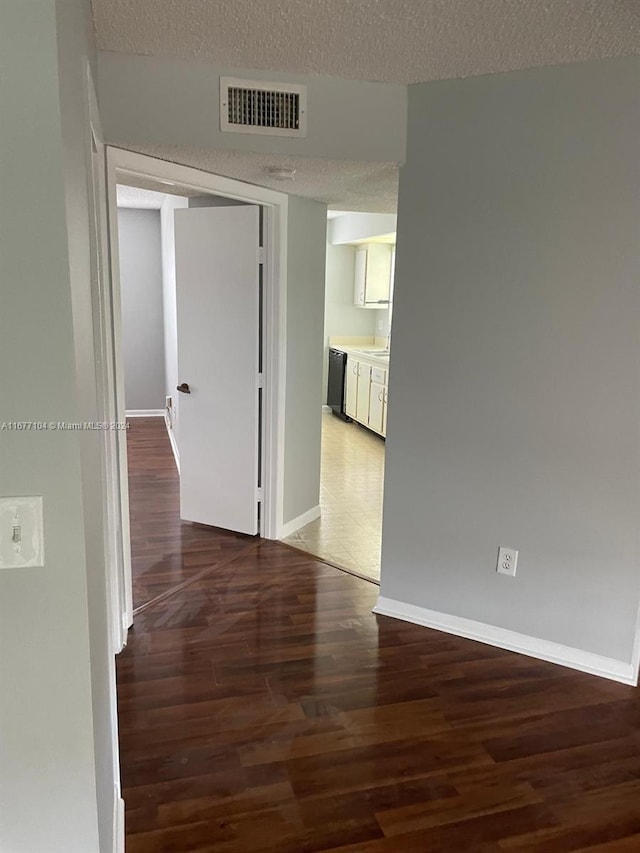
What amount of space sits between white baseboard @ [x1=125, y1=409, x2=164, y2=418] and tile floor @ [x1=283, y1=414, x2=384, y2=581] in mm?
2170

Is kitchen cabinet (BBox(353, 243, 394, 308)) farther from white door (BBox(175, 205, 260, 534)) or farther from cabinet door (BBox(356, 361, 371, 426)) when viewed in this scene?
white door (BBox(175, 205, 260, 534))

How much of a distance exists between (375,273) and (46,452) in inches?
276

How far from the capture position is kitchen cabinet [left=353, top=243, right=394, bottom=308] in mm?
7582

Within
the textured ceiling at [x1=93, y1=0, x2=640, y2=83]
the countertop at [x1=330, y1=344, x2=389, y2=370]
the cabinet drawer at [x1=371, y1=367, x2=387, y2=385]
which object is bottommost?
the cabinet drawer at [x1=371, y1=367, x2=387, y2=385]

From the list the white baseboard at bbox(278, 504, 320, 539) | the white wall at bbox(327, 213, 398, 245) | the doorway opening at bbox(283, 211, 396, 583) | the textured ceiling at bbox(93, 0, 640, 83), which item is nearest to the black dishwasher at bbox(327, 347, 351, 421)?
the doorway opening at bbox(283, 211, 396, 583)

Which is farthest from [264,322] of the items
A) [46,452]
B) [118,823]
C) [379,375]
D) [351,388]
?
[351,388]

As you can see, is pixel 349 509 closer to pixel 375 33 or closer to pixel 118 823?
pixel 118 823

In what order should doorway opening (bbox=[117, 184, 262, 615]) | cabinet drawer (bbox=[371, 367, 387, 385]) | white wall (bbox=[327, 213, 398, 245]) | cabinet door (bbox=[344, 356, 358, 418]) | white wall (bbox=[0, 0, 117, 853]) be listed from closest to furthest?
white wall (bbox=[0, 0, 117, 853]) → doorway opening (bbox=[117, 184, 262, 615]) → white wall (bbox=[327, 213, 398, 245]) → cabinet drawer (bbox=[371, 367, 387, 385]) → cabinet door (bbox=[344, 356, 358, 418])

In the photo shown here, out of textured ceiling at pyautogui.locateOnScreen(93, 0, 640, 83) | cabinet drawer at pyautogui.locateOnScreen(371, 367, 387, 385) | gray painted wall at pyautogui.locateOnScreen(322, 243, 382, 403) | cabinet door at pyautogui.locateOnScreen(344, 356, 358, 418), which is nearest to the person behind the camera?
textured ceiling at pyautogui.locateOnScreen(93, 0, 640, 83)

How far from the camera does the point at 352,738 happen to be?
2.23 metres

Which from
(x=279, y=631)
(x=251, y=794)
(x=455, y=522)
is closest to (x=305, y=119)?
(x=455, y=522)

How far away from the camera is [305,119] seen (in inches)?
103

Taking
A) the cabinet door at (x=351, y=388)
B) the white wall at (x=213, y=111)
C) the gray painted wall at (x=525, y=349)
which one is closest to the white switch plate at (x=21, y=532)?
the white wall at (x=213, y=111)

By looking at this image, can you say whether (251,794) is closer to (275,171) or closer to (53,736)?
(53,736)
